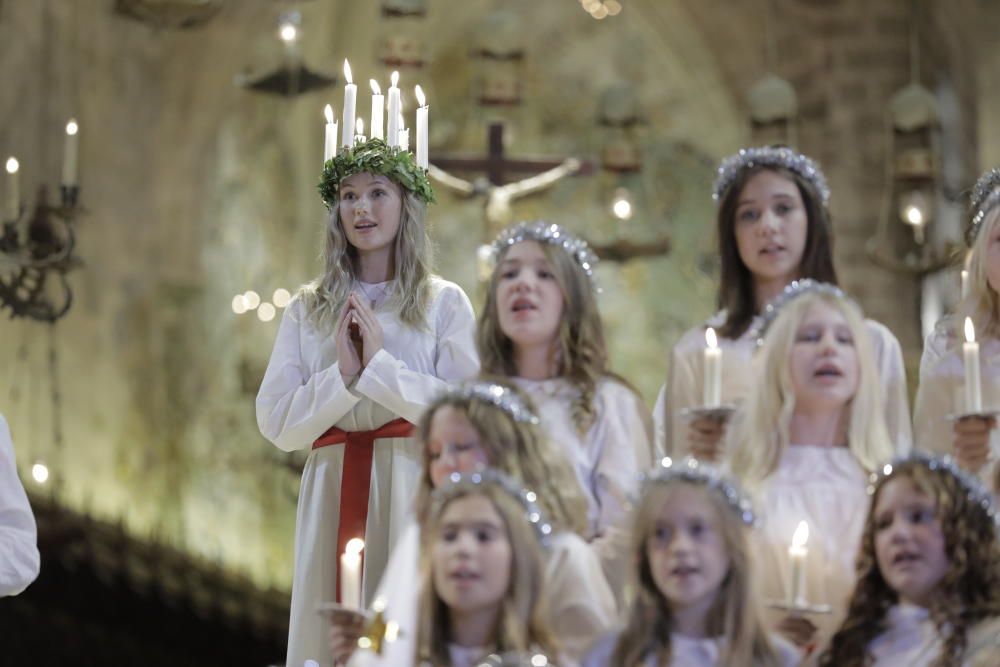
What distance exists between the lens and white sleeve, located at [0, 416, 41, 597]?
5301 mm

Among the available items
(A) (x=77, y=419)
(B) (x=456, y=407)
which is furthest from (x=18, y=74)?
(B) (x=456, y=407)

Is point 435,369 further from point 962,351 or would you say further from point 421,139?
point 962,351

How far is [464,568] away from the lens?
4105mm

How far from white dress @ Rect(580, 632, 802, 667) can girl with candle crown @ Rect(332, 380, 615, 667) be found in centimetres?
7

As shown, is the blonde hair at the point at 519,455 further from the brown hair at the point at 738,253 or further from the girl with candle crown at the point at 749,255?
the brown hair at the point at 738,253

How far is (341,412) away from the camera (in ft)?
17.6

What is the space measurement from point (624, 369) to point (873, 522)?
27.7 feet

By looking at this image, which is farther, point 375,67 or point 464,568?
point 375,67

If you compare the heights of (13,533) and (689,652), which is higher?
(13,533)

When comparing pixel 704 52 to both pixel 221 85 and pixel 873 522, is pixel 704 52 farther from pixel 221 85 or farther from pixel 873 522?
pixel 873 522

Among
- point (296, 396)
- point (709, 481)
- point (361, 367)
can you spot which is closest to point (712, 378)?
point (709, 481)

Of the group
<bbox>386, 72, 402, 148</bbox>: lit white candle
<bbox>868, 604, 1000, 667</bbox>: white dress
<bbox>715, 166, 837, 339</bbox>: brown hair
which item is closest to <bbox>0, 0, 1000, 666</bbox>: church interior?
<bbox>386, 72, 402, 148</bbox>: lit white candle

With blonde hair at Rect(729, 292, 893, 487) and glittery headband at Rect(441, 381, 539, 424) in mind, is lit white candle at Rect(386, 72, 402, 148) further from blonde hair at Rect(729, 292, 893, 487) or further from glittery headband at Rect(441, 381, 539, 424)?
blonde hair at Rect(729, 292, 893, 487)

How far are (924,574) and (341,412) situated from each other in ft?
5.95
